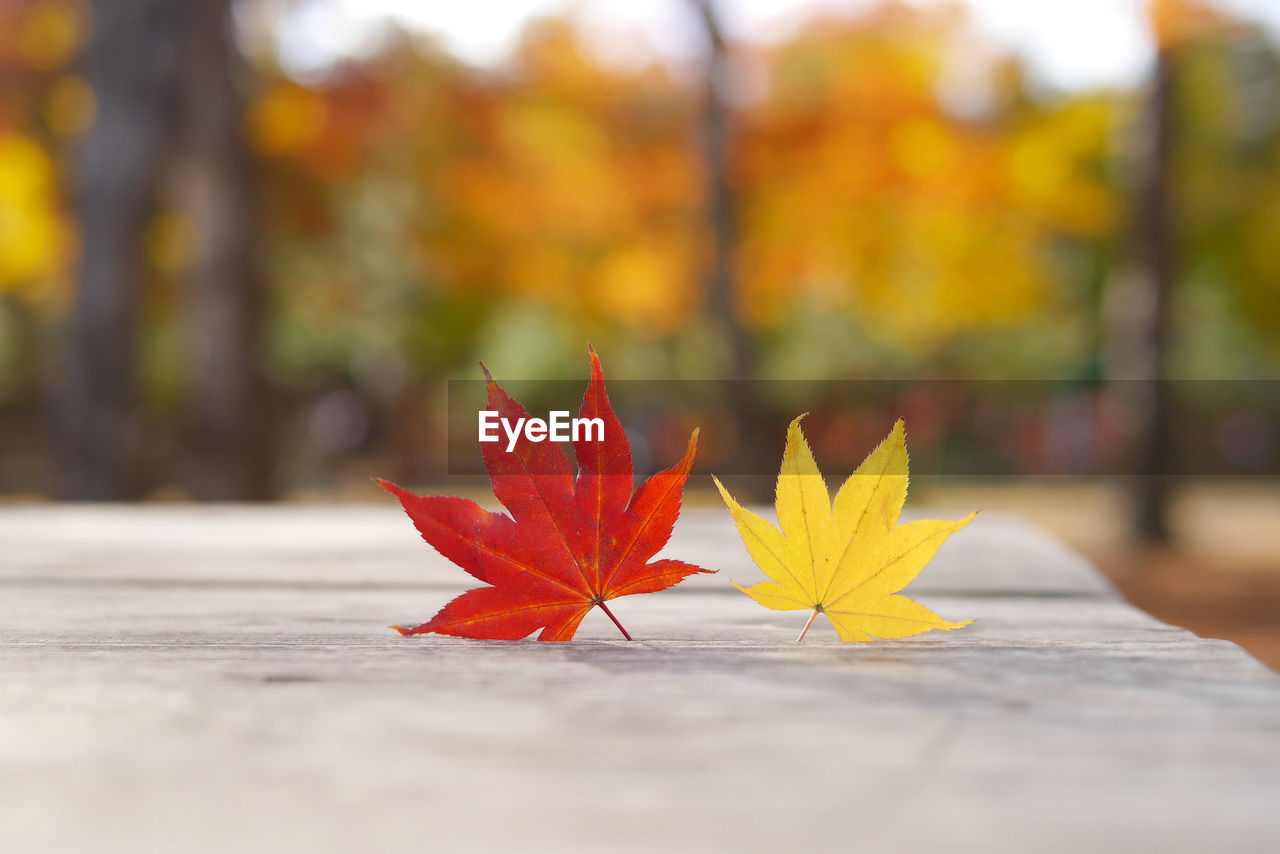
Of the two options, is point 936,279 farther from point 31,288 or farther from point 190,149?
point 31,288

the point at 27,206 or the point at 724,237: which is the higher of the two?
the point at 27,206

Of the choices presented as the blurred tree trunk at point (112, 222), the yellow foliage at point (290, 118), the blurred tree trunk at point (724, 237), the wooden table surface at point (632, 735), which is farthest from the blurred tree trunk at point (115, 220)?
the yellow foliage at point (290, 118)

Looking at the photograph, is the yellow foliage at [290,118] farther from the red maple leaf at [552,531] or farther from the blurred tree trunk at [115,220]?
the red maple leaf at [552,531]

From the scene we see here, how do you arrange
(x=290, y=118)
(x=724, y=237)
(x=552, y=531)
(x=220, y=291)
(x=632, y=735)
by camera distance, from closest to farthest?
1. (x=632, y=735)
2. (x=552, y=531)
3. (x=220, y=291)
4. (x=724, y=237)
5. (x=290, y=118)

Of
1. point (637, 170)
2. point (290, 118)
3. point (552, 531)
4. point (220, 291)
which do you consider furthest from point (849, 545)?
point (290, 118)

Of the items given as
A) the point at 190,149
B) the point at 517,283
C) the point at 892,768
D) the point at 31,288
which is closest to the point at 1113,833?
the point at 892,768

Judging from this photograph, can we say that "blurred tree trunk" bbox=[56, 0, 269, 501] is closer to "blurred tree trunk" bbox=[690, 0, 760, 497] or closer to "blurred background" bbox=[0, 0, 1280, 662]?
"blurred background" bbox=[0, 0, 1280, 662]

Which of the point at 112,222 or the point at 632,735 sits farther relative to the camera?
the point at 112,222

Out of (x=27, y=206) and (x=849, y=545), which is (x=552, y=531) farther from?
(x=27, y=206)
